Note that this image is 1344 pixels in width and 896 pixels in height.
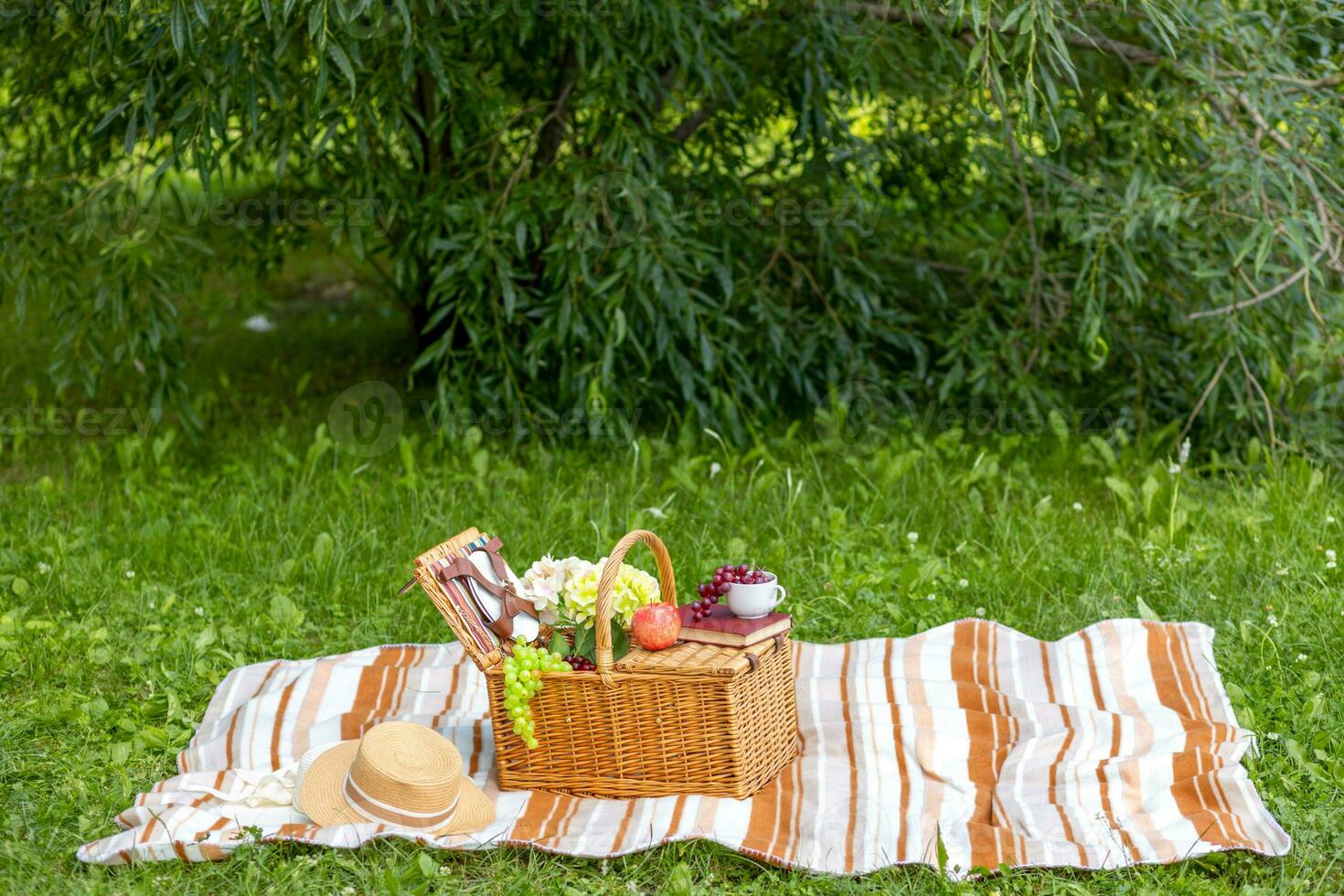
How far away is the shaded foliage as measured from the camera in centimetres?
403

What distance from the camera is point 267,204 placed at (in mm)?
5070

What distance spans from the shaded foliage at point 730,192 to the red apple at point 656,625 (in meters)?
1.83

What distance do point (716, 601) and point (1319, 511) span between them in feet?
7.03

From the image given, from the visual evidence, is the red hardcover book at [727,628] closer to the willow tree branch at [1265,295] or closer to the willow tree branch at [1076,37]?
the willow tree branch at [1265,295]

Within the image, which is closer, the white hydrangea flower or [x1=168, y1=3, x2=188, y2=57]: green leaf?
the white hydrangea flower

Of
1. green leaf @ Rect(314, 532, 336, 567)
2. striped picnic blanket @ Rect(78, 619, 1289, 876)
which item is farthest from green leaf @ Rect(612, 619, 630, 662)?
green leaf @ Rect(314, 532, 336, 567)

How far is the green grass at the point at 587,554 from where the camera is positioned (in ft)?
7.97

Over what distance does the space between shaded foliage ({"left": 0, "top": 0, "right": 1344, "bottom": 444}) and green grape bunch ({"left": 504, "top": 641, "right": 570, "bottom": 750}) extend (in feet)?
6.04

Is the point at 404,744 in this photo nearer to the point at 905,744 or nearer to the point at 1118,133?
the point at 905,744

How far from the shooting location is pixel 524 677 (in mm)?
2562

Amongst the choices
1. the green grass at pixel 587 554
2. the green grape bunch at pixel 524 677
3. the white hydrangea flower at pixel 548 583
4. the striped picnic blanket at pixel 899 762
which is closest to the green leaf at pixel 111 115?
the green grass at pixel 587 554

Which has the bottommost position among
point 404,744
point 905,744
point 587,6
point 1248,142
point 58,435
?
point 58,435

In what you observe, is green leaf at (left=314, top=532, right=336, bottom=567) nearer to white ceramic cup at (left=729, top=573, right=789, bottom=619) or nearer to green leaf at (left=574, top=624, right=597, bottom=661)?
green leaf at (left=574, top=624, right=597, bottom=661)

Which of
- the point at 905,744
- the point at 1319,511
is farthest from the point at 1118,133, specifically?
the point at 905,744
